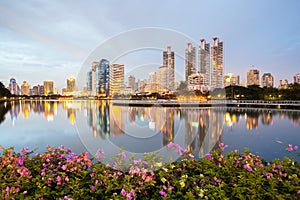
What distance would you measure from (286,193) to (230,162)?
66cm

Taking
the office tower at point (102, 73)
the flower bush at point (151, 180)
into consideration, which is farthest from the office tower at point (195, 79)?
the flower bush at point (151, 180)

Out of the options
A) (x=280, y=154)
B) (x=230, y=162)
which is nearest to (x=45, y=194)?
(x=230, y=162)

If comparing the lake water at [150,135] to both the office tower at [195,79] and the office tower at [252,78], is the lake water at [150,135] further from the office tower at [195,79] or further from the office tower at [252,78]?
the office tower at [252,78]

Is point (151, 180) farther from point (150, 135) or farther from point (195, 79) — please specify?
point (195, 79)

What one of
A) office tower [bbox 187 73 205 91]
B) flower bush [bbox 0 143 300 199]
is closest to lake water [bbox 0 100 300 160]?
flower bush [bbox 0 143 300 199]

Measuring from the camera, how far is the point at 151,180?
2.06 metres

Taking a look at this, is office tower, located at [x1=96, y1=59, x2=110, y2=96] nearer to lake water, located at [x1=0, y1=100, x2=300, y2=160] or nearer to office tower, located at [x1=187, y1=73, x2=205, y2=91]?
lake water, located at [x1=0, y1=100, x2=300, y2=160]

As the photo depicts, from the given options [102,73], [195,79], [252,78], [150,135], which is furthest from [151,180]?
[252,78]

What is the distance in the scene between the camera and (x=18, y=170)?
88.0 inches

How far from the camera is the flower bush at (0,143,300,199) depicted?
1937 millimetres

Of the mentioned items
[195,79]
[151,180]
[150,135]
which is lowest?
[150,135]

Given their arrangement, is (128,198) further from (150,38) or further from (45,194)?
(150,38)

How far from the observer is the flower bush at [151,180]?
194 cm

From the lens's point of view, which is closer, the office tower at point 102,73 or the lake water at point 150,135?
the office tower at point 102,73
